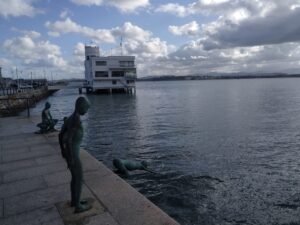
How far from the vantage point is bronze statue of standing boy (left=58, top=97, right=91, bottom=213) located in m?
5.69

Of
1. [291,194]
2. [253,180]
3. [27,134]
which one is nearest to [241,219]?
[291,194]

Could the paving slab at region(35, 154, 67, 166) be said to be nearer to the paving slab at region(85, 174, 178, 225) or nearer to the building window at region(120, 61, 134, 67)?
the paving slab at region(85, 174, 178, 225)

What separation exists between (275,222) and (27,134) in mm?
11184

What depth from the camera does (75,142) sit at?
18.7 feet

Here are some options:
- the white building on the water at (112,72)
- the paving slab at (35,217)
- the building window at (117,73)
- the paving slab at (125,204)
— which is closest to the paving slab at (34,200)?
the paving slab at (35,217)

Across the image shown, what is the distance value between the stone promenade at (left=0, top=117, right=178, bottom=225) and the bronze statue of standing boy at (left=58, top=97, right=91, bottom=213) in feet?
1.43

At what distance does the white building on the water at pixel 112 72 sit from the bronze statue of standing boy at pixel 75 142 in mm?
A: 83322

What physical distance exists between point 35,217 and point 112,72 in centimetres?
8429

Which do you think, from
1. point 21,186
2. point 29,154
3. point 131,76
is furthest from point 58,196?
point 131,76

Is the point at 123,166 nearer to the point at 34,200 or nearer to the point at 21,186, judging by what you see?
the point at 21,186

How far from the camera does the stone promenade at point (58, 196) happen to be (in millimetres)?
5637

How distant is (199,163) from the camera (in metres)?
14.8

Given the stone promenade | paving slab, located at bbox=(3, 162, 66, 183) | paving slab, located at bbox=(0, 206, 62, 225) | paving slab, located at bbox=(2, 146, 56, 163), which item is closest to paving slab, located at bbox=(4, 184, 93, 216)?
the stone promenade

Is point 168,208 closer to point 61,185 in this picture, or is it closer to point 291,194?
point 61,185
